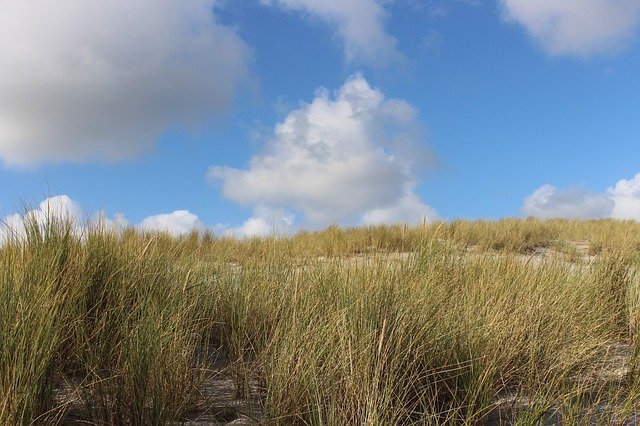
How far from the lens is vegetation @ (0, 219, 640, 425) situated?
7.02 ft

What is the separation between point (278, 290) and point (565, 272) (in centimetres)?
249

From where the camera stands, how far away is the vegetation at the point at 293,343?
7.02ft

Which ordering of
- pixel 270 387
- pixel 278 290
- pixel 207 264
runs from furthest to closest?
pixel 207 264
pixel 278 290
pixel 270 387

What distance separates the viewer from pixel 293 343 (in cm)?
233

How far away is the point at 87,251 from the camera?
10.2ft

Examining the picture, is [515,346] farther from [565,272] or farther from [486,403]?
[565,272]

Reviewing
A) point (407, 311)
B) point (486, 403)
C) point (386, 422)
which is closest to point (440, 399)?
point (486, 403)

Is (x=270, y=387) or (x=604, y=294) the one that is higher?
(x=604, y=294)

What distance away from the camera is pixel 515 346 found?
2771mm

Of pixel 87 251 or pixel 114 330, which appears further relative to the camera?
pixel 87 251

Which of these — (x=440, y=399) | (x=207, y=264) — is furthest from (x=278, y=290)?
(x=440, y=399)

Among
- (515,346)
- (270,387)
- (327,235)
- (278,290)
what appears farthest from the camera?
(327,235)

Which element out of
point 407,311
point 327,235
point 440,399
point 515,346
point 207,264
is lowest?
point 440,399

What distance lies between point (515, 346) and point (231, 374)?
149cm
